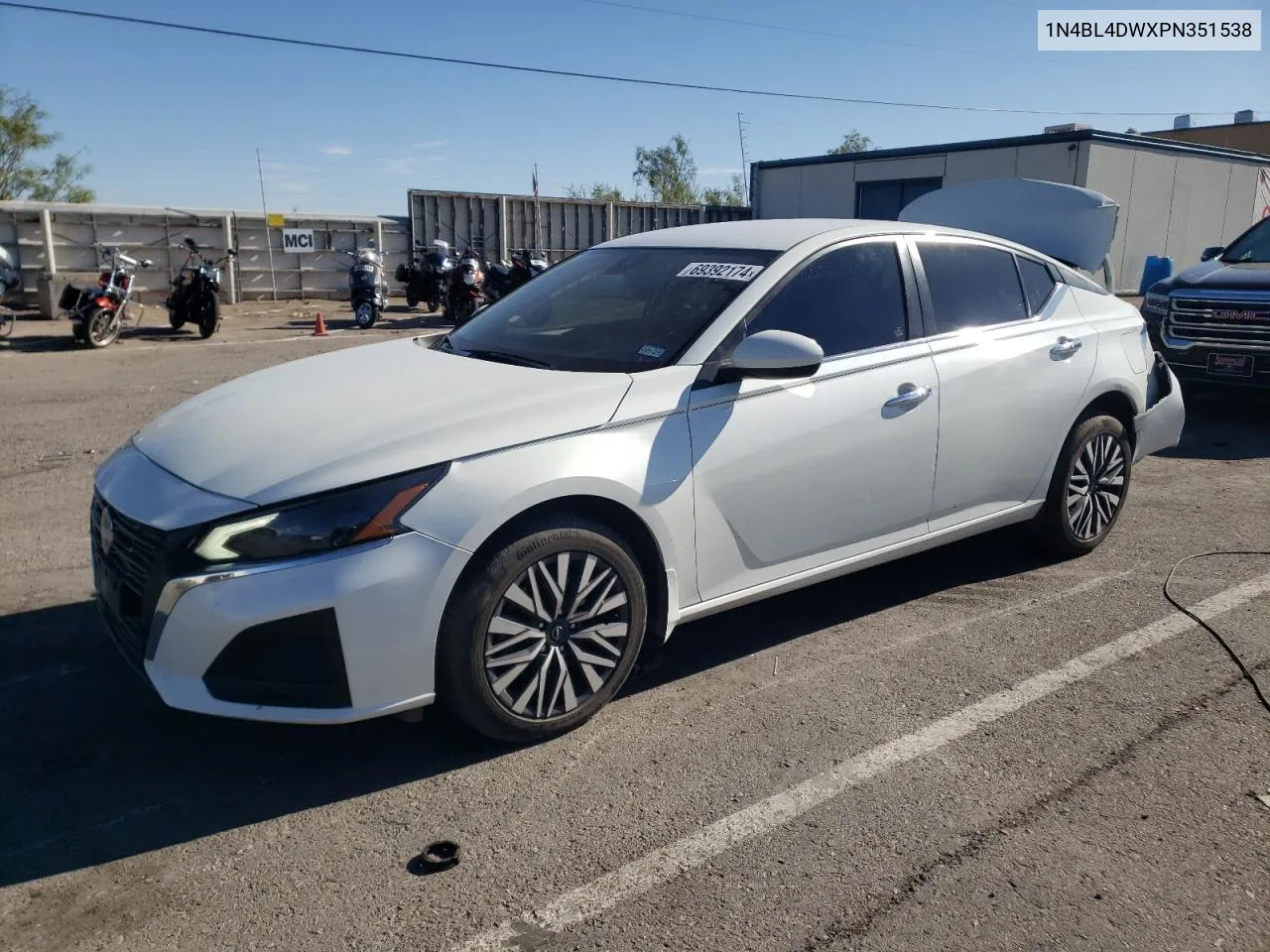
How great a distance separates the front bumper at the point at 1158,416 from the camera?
18.2 feet

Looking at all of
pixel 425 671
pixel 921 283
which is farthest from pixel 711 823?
pixel 921 283

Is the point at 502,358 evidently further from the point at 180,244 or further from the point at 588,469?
the point at 180,244

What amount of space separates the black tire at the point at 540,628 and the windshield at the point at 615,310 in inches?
29.4

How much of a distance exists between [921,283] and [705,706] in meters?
2.08

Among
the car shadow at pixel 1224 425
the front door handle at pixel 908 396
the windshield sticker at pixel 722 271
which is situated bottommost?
the car shadow at pixel 1224 425

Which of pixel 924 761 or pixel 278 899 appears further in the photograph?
pixel 924 761

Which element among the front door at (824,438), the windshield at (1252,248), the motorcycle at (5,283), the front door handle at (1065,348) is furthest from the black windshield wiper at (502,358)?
the motorcycle at (5,283)

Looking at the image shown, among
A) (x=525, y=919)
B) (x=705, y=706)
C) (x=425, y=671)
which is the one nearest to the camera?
(x=525, y=919)

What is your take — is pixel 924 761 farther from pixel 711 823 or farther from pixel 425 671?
pixel 425 671

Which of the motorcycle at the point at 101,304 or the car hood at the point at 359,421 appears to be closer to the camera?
the car hood at the point at 359,421

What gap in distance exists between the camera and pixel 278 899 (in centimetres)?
268

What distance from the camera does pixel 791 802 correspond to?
3.13m

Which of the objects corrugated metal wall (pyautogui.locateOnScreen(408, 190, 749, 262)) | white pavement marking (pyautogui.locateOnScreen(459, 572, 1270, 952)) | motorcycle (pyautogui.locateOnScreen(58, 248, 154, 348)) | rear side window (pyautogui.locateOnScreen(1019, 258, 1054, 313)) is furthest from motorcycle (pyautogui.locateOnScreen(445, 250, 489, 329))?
white pavement marking (pyautogui.locateOnScreen(459, 572, 1270, 952))

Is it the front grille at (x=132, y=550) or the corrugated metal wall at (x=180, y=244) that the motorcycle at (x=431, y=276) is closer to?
the corrugated metal wall at (x=180, y=244)
